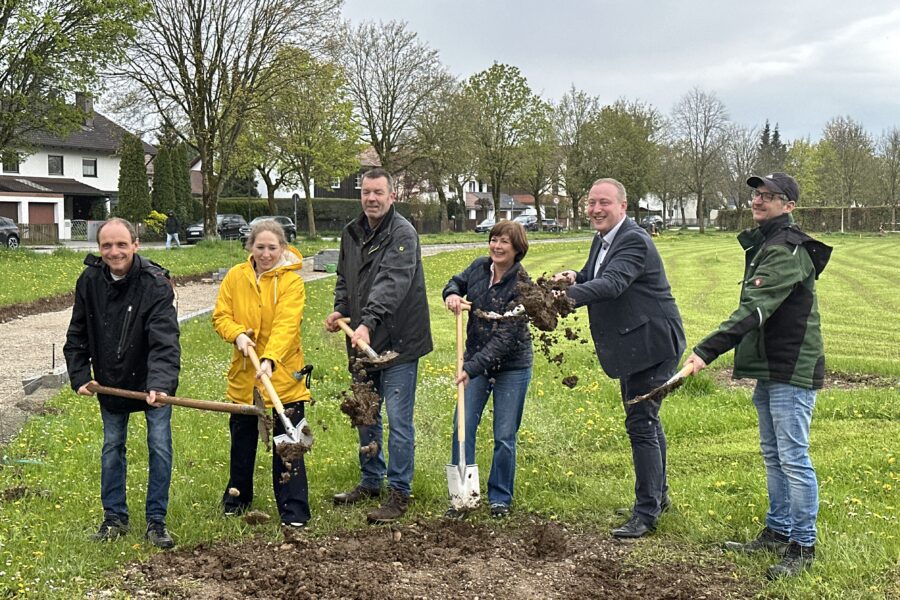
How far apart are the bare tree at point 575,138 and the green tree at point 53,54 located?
136 ft

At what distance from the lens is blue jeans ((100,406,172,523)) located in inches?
207

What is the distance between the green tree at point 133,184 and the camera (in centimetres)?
4716

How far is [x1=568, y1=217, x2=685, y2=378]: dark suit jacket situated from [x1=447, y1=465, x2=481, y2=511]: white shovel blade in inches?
46.5

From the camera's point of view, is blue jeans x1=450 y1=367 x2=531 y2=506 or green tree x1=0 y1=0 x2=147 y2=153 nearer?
blue jeans x1=450 y1=367 x2=531 y2=506

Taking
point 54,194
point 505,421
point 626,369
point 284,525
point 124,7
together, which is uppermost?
point 124,7

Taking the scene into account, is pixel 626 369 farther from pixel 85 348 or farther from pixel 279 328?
pixel 85 348

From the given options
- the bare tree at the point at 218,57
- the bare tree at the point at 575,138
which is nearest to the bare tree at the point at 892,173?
the bare tree at the point at 575,138

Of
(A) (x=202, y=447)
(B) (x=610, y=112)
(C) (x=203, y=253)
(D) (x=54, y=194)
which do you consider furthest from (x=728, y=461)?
(B) (x=610, y=112)

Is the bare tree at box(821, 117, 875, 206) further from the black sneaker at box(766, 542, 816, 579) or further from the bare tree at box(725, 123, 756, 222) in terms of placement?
the black sneaker at box(766, 542, 816, 579)

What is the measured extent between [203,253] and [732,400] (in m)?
24.2

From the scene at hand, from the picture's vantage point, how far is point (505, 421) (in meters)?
5.74

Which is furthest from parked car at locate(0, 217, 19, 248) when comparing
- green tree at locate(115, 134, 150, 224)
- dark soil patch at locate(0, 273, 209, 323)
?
dark soil patch at locate(0, 273, 209, 323)

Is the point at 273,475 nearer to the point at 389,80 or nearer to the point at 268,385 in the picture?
the point at 268,385

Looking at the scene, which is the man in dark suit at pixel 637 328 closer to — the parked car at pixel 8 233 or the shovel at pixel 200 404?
the shovel at pixel 200 404
